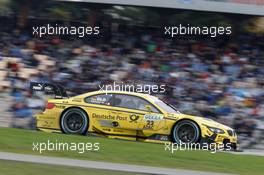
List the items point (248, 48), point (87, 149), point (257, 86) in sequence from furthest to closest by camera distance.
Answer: point (248, 48) < point (257, 86) < point (87, 149)

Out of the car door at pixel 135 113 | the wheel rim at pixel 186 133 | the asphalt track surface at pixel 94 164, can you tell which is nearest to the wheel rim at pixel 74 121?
the car door at pixel 135 113

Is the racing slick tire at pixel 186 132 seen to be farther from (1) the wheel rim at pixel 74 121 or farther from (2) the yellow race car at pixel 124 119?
(1) the wheel rim at pixel 74 121

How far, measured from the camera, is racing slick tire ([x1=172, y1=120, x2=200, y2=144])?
12.9 meters

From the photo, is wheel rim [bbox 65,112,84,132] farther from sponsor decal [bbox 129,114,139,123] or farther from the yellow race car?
sponsor decal [bbox 129,114,139,123]

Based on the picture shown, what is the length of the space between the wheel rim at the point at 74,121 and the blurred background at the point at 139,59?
1.61 meters

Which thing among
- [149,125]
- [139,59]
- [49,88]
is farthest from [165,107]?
[139,59]

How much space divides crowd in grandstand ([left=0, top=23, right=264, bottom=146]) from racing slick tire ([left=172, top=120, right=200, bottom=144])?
9.13 ft

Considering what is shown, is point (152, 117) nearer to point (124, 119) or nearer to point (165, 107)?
point (165, 107)

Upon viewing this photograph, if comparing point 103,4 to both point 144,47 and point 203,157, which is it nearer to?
point 144,47

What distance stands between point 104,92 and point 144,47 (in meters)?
8.60

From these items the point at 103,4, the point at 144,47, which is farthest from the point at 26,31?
the point at 144,47

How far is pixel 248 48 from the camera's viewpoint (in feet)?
72.7

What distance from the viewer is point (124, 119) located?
13555 millimetres


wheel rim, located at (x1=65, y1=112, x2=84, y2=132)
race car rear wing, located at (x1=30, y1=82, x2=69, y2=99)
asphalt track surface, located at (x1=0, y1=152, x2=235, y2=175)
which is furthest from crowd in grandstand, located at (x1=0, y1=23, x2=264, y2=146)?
asphalt track surface, located at (x1=0, y1=152, x2=235, y2=175)
